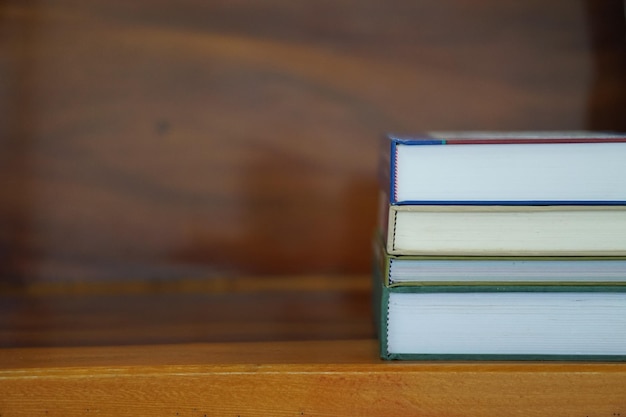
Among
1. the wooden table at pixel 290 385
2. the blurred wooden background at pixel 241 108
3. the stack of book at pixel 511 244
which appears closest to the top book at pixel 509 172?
the stack of book at pixel 511 244

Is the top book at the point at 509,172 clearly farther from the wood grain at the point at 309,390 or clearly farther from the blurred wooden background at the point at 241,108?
the blurred wooden background at the point at 241,108

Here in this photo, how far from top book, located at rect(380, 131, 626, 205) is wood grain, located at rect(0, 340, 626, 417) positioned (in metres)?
0.14

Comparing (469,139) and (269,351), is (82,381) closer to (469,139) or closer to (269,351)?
(269,351)

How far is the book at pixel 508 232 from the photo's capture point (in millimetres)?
491

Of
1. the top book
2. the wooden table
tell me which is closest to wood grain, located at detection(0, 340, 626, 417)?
the wooden table

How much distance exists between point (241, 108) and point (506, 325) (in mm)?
409

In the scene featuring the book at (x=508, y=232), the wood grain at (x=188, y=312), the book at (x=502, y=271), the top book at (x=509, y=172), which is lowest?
the wood grain at (x=188, y=312)

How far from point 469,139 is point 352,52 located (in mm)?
304

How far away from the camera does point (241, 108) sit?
29.5 inches

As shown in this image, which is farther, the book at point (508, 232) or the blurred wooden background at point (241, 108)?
the blurred wooden background at point (241, 108)

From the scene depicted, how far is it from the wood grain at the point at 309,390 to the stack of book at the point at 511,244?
0.09 ft

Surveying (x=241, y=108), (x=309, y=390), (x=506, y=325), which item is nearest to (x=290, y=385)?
(x=309, y=390)

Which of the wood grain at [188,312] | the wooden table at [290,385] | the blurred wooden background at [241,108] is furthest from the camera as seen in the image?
the blurred wooden background at [241,108]

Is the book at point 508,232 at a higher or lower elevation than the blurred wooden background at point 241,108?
lower
